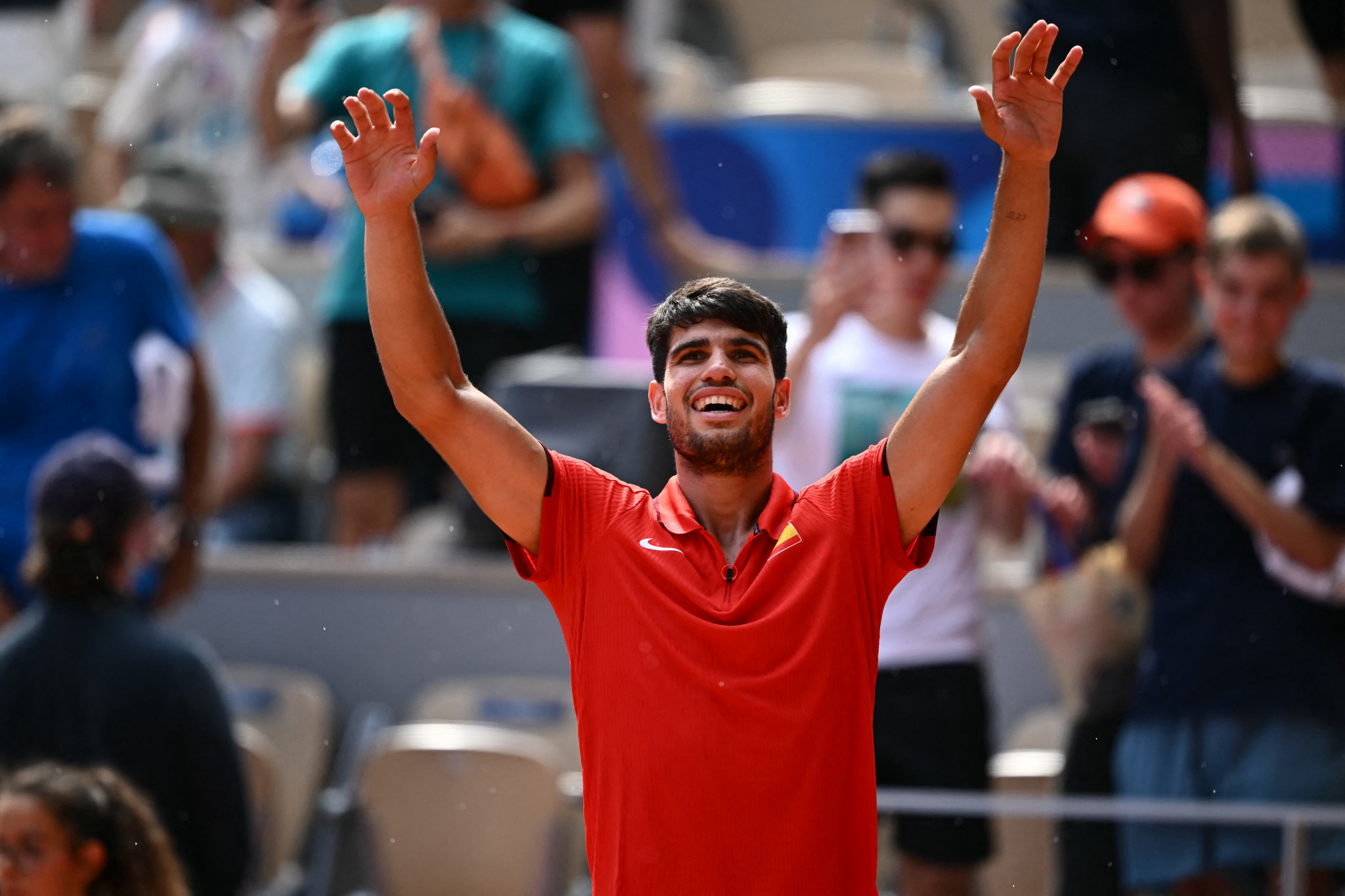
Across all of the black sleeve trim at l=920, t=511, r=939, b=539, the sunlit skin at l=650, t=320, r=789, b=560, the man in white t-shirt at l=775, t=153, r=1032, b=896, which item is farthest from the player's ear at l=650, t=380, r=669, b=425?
the man in white t-shirt at l=775, t=153, r=1032, b=896

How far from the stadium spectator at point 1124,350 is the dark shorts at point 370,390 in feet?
5.31

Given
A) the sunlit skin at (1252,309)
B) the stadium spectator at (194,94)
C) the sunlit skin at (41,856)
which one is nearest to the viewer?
the sunlit skin at (41,856)

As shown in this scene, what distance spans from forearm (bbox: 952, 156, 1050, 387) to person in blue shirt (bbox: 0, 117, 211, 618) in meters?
2.64

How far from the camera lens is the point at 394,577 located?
15.4 feet

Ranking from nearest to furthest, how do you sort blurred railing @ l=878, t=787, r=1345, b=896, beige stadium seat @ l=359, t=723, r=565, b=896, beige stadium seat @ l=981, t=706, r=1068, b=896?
blurred railing @ l=878, t=787, r=1345, b=896 < beige stadium seat @ l=981, t=706, r=1068, b=896 < beige stadium seat @ l=359, t=723, r=565, b=896

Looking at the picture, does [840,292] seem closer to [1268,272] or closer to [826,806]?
[1268,272]

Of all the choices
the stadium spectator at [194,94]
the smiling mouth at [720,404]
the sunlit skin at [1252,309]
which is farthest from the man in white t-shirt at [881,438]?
the stadium spectator at [194,94]

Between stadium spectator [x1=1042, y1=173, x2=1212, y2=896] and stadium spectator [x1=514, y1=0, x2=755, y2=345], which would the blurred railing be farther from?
stadium spectator [x1=514, y1=0, x2=755, y2=345]

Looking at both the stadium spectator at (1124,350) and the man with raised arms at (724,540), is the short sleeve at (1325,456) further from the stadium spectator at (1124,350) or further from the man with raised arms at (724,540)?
the man with raised arms at (724,540)

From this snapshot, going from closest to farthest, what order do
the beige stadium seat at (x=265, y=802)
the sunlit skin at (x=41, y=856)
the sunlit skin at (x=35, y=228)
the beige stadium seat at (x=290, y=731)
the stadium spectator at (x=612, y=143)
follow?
the sunlit skin at (x=41, y=856), the sunlit skin at (x=35, y=228), the beige stadium seat at (x=265, y=802), the beige stadium seat at (x=290, y=731), the stadium spectator at (x=612, y=143)

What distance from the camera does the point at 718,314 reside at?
7.00 feet

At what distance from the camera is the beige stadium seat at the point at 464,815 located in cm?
401

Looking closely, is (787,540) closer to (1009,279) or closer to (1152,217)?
(1009,279)

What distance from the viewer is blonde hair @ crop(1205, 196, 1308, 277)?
3.71m
